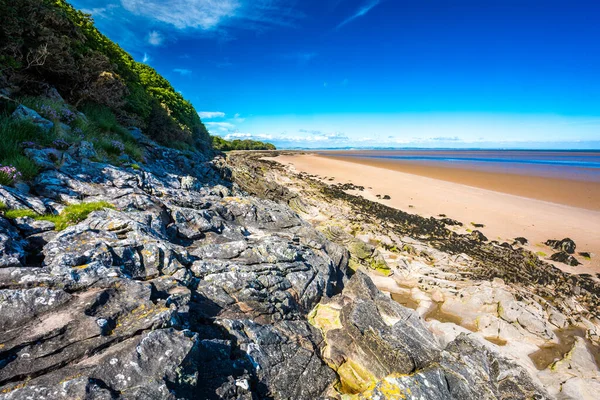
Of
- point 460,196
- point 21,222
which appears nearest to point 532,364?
point 21,222

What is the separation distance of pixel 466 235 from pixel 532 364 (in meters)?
11.7

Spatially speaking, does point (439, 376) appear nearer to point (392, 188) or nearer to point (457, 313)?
point (457, 313)

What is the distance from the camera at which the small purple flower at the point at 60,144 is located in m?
9.51

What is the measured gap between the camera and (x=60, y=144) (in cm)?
966

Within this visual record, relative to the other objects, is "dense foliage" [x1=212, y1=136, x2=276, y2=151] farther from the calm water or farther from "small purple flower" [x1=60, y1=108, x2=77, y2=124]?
"small purple flower" [x1=60, y1=108, x2=77, y2=124]

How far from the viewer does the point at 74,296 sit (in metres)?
4.24

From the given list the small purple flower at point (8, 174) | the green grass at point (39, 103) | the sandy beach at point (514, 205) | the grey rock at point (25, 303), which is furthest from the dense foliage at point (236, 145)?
the grey rock at point (25, 303)

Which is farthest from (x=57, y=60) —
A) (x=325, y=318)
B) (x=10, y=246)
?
(x=325, y=318)

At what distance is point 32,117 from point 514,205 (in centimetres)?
3449

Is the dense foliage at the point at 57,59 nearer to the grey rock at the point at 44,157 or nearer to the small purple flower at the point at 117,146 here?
the small purple flower at the point at 117,146

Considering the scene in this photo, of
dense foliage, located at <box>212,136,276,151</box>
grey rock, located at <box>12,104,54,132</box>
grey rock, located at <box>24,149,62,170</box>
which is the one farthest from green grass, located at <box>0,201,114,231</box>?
dense foliage, located at <box>212,136,276,151</box>

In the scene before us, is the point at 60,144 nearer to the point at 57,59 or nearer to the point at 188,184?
the point at 188,184

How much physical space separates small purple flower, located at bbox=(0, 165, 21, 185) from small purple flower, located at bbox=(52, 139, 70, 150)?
2.56 meters

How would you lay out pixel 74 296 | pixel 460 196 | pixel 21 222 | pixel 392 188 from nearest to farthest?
pixel 74 296
pixel 21 222
pixel 460 196
pixel 392 188
